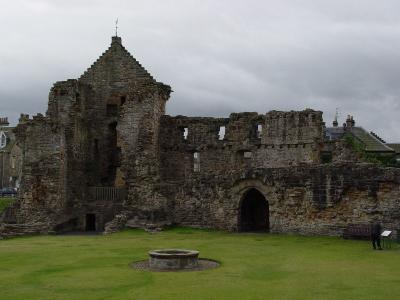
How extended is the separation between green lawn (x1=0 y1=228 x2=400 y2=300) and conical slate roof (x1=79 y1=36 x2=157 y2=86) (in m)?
18.4

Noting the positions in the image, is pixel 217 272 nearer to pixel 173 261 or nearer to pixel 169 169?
pixel 173 261

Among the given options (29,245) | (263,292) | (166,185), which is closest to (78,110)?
(166,185)

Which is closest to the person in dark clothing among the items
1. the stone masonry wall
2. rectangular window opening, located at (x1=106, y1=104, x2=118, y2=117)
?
the stone masonry wall

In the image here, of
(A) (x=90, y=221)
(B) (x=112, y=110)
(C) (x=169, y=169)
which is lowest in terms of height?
(A) (x=90, y=221)

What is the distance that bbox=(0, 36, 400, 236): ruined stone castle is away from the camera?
88.8 ft

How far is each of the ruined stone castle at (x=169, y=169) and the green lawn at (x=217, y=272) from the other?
2.92 meters

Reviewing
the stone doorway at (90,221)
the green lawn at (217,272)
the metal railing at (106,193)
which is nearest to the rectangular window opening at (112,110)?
the metal railing at (106,193)

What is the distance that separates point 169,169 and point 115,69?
9015 millimetres

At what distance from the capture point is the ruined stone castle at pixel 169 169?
27078mm

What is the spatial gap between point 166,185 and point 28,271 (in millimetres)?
16690

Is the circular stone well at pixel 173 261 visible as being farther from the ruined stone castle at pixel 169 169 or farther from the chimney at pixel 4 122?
the chimney at pixel 4 122

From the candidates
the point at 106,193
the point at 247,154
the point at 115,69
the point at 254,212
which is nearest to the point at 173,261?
the point at 254,212

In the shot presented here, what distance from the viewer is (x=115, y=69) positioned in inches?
1655

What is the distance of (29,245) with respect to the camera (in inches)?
1017
